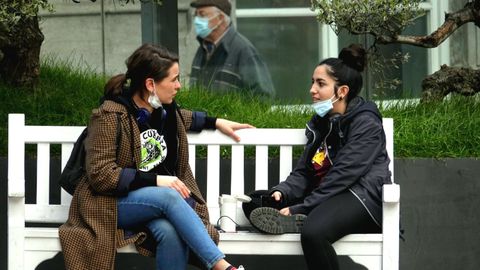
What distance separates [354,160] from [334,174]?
119 mm

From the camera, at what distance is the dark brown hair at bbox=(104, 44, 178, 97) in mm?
6219

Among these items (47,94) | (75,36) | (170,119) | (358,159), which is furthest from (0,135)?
(75,36)

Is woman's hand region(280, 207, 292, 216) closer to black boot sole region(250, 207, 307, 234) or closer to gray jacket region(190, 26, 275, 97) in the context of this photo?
black boot sole region(250, 207, 307, 234)

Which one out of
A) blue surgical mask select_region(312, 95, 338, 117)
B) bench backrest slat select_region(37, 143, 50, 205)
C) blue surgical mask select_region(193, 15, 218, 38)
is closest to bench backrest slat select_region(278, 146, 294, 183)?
blue surgical mask select_region(312, 95, 338, 117)

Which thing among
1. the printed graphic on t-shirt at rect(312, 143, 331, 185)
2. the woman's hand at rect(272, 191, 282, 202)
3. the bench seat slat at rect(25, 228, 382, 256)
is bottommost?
the bench seat slat at rect(25, 228, 382, 256)

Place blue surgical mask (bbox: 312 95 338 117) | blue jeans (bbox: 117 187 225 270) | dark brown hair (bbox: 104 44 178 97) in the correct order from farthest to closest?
blue surgical mask (bbox: 312 95 338 117) → dark brown hair (bbox: 104 44 178 97) → blue jeans (bbox: 117 187 225 270)

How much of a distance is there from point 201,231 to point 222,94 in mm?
2562

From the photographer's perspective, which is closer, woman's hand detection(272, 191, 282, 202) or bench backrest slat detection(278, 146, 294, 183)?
woman's hand detection(272, 191, 282, 202)

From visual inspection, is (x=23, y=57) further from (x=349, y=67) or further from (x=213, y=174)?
(x=349, y=67)

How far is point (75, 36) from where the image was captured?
10.9 m

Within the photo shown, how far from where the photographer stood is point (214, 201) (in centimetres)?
676

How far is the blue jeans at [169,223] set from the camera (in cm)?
600

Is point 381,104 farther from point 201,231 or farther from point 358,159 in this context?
point 201,231

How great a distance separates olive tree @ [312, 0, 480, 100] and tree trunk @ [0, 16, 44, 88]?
1765 mm
